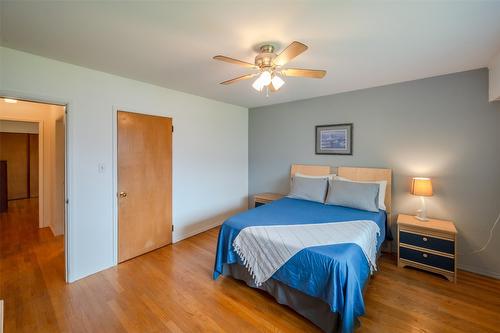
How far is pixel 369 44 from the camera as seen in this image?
1935 millimetres

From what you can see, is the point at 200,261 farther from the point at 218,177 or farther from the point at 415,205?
the point at 415,205

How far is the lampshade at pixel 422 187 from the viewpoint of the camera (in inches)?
102

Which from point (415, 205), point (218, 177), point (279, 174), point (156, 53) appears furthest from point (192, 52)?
point (415, 205)

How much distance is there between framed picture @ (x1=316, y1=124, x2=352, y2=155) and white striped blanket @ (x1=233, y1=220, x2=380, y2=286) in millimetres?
1500

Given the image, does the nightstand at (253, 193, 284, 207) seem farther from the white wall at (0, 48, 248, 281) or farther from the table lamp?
the table lamp

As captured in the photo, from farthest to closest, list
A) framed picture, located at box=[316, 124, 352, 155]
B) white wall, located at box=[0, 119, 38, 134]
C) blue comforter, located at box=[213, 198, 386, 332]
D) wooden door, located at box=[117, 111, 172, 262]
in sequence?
white wall, located at box=[0, 119, 38, 134], framed picture, located at box=[316, 124, 352, 155], wooden door, located at box=[117, 111, 172, 262], blue comforter, located at box=[213, 198, 386, 332]

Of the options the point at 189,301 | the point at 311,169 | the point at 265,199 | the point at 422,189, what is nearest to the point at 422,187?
the point at 422,189

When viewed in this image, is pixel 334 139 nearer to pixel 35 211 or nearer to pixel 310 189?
pixel 310 189

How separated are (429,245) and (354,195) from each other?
3.07ft

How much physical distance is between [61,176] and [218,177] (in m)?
2.56

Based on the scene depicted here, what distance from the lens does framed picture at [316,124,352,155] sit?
347cm

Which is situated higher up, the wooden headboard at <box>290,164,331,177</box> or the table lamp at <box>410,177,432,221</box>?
the wooden headboard at <box>290,164,331,177</box>

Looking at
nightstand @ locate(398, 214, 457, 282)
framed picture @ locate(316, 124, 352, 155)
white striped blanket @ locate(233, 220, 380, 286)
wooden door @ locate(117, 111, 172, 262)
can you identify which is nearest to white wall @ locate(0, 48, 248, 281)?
wooden door @ locate(117, 111, 172, 262)

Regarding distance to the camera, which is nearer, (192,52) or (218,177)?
(192,52)
